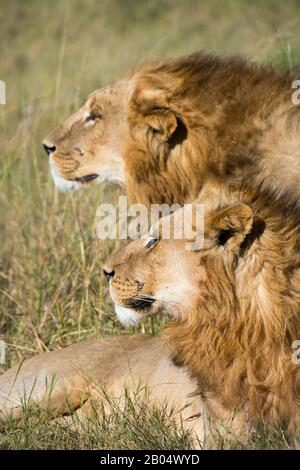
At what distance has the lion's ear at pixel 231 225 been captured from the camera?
4277mm

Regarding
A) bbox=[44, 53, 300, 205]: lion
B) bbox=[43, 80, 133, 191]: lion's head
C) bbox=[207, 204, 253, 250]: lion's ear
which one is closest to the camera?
bbox=[207, 204, 253, 250]: lion's ear

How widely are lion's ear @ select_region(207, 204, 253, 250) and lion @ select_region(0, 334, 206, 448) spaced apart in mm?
677

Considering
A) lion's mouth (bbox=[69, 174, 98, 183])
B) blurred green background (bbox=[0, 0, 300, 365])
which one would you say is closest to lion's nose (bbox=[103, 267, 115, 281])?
blurred green background (bbox=[0, 0, 300, 365])

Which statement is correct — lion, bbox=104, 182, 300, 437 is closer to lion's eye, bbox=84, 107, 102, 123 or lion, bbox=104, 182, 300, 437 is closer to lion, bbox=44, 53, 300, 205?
lion, bbox=44, 53, 300, 205

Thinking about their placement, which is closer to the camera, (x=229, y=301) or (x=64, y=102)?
(x=229, y=301)

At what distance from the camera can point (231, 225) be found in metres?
4.31

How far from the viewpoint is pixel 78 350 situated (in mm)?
5293

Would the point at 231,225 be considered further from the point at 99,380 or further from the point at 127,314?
the point at 99,380

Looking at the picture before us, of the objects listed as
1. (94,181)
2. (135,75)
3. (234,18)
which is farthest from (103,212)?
(234,18)

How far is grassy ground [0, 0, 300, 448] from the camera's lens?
584cm

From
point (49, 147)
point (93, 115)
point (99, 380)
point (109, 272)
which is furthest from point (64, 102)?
point (109, 272)

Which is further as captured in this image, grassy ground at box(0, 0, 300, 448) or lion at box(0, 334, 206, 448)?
grassy ground at box(0, 0, 300, 448)

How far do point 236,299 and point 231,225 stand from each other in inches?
12.0

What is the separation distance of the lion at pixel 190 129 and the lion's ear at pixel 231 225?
0.83m
